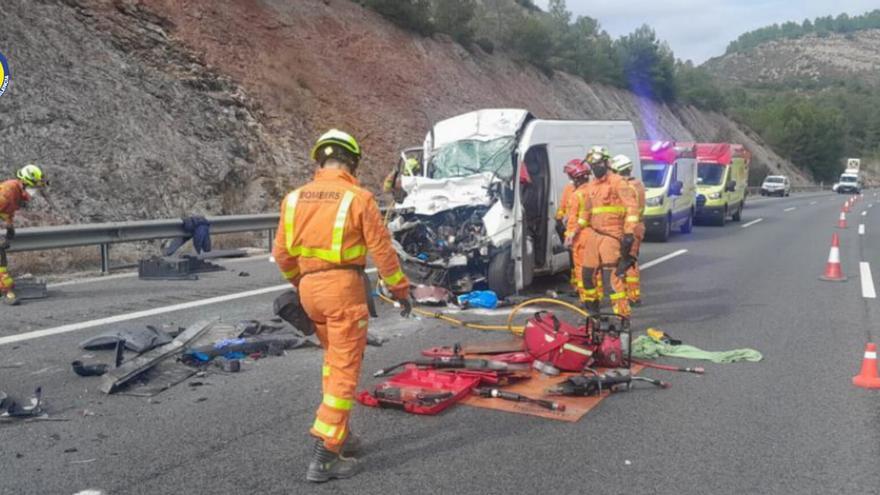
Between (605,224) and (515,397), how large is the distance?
134 inches

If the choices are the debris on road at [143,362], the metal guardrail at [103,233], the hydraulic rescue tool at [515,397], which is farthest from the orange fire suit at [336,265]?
the metal guardrail at [103,233]

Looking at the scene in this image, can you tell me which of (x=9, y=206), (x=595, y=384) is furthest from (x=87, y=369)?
(x=9, y=206)

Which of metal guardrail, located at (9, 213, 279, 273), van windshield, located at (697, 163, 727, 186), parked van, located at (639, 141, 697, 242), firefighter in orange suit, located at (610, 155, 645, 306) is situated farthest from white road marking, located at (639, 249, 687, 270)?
van windshield, located at (697, 163, 727, 186)

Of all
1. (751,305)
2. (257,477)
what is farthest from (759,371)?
(257,477)

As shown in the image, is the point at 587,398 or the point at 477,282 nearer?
the point at 587,398

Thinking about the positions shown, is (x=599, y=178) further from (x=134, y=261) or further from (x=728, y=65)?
(x=728, y=65)

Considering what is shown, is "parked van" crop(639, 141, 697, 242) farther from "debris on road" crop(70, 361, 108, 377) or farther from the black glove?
"debris on road" crop(70, 361, 108, 377)

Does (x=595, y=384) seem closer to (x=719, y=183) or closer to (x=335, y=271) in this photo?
(x=335, y=271)

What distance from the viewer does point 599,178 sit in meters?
8.80

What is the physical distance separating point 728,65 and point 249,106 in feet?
634

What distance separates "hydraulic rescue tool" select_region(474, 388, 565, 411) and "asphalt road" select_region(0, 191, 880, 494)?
0.77 ft

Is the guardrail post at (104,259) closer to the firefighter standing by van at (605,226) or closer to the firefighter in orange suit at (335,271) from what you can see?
the firefighter standing by van at (605,226)

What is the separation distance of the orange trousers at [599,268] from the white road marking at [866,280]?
4.71 meters

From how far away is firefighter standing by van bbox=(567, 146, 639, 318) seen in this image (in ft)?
27.8
